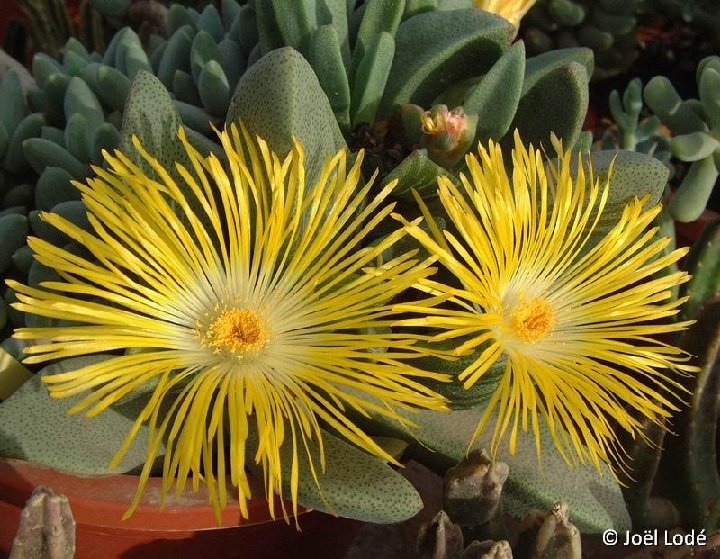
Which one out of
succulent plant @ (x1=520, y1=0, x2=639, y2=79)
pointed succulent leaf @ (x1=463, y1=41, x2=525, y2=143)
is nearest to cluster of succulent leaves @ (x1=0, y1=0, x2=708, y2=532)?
pointed succulent leaf @ (x1=463, y1=41, x2=525, y2=143)

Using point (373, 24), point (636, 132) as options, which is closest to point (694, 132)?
point (636, 132)

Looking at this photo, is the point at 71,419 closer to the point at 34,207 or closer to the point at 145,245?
the point at 145,245

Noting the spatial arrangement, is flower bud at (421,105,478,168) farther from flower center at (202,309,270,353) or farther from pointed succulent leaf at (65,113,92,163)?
pointed succulent leaf at (65,113,92,163)

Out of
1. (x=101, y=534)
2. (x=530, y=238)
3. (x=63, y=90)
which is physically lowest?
(x=101, y=534)

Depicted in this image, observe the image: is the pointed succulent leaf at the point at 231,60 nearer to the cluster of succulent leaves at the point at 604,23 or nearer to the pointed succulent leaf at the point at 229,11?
the pointed succulent leaf at the point at 229,11

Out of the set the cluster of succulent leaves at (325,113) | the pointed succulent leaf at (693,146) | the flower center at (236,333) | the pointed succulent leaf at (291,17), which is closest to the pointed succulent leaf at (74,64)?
the cluster of succulent leaves at (325,113)

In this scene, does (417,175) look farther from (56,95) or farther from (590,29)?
(590,29)

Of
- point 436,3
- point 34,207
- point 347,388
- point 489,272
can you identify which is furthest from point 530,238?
point 34,207
